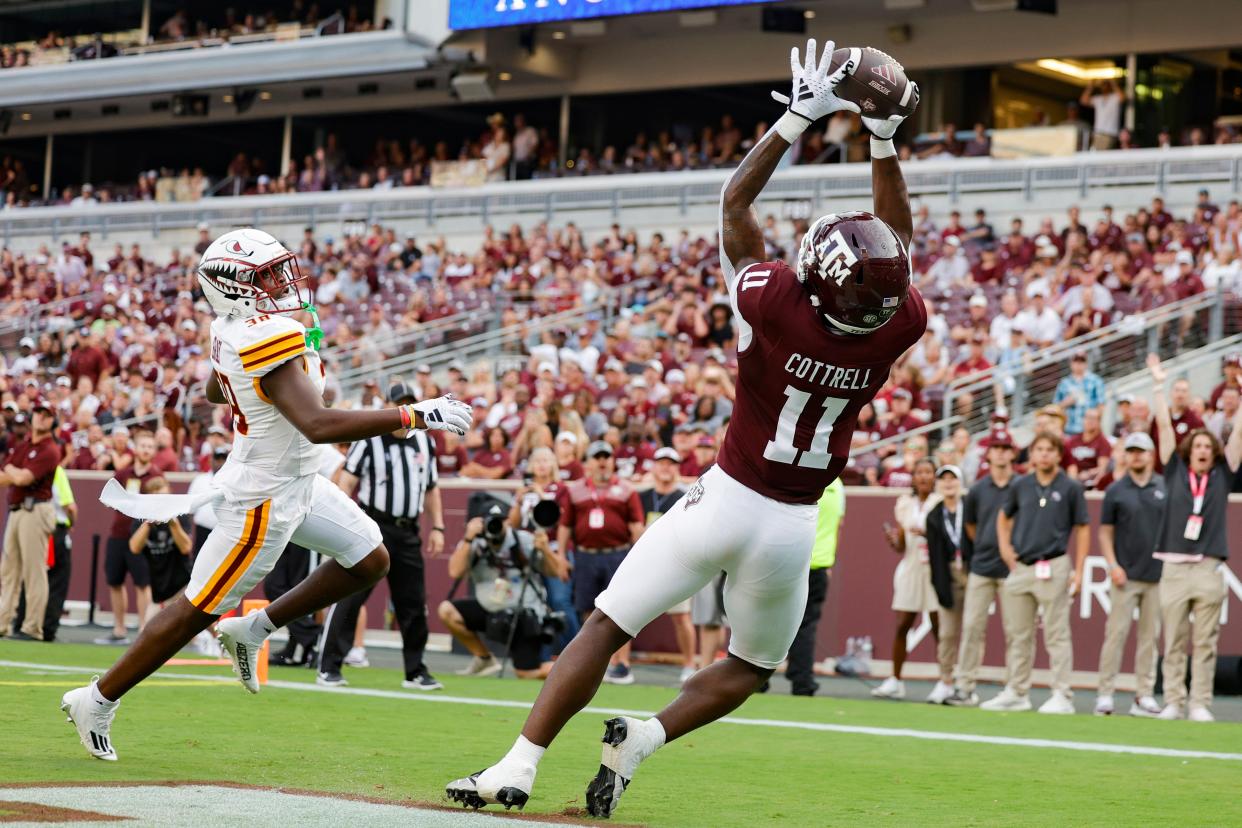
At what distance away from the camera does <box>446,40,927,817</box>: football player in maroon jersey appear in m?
4.71

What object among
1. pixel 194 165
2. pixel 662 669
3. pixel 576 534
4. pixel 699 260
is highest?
pixel 194 165

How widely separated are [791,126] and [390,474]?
5846mm

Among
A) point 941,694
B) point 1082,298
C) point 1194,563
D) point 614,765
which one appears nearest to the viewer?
point 614,765

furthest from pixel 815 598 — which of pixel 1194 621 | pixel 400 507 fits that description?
pixel 400 507

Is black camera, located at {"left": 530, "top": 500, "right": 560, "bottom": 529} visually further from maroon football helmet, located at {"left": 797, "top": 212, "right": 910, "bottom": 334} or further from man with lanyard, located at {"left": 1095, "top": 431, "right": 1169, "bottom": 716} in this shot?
maroon football helmet, located at {"left": 797, "top": 212, "right": 910, "bottom": 334}

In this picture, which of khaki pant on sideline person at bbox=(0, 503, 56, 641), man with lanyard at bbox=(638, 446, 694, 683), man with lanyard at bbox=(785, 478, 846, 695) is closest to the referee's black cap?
man with lanyard at bbox=(638, 446, 694, 683)

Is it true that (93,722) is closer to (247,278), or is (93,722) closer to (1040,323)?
(247,278)

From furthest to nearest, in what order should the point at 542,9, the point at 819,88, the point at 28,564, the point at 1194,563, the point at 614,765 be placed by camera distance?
the point at 542,9, the point at 28,564, the point at 1194,563, the point at 819,88, the point at 614,765

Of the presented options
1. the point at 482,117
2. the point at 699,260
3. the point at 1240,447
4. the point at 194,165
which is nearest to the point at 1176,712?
the point at 1240,447

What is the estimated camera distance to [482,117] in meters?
33.7

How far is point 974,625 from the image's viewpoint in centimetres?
1118

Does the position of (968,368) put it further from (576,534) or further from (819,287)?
(819,287)

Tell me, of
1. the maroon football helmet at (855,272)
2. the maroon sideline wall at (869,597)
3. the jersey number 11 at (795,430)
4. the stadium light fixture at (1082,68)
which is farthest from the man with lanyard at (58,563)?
the stadium light fixture at (1082,68)

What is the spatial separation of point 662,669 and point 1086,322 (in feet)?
19.4
